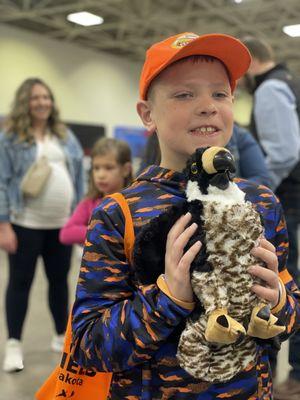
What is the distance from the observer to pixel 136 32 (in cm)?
1126

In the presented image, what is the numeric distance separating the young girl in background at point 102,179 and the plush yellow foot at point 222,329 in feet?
5.94

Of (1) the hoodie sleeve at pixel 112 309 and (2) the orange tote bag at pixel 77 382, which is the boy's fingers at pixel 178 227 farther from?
(2) the orange tote bag at pixel 77 382

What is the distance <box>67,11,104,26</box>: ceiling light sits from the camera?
9.38 meters

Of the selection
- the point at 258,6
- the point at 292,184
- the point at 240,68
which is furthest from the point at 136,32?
the point at 240,68

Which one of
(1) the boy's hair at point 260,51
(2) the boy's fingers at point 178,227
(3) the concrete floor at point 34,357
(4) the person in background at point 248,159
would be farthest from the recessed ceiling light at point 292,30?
(2) the boy's fingers at point 178,227

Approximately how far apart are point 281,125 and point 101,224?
5.78ft

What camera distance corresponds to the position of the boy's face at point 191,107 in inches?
36.9

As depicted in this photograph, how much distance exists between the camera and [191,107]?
937 mm

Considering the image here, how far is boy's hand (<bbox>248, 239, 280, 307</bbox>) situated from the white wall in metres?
8.79

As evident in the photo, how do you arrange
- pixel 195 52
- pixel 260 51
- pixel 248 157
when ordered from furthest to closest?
1. pixel 260 51
2. pixel 248 157
3. pixel 195 52

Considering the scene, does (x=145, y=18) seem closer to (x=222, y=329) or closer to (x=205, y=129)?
(x=205, y=129)

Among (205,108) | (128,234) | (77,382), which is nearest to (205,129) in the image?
(205,108)

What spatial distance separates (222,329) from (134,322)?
0.18 meters

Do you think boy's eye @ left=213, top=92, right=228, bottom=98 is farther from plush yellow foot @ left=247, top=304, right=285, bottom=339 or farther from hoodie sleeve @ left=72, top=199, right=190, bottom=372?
plush yellow foot @ left=247, top=304, right=285, bottom=339
